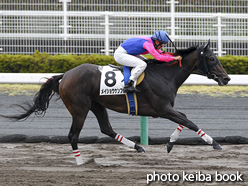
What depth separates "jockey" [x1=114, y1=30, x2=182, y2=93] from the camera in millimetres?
5562

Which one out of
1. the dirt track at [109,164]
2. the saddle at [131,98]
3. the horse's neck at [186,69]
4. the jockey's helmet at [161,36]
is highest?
the jockey's helmet at [161,36]

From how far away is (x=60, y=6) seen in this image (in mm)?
14414

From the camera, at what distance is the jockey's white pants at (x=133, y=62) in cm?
557

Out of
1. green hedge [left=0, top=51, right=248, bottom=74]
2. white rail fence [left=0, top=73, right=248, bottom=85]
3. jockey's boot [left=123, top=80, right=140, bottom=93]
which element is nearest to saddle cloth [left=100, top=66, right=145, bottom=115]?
jockey's boot [left=123, top=80, right=140, bottom=93]

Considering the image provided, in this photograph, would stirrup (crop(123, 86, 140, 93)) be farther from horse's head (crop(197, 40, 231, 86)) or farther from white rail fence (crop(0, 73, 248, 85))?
white rail fence (crop(0, 73, 248, 85))

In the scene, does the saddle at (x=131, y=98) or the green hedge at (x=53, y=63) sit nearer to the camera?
the saddle at (x=131, y=98)

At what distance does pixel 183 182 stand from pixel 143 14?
32.4 ft

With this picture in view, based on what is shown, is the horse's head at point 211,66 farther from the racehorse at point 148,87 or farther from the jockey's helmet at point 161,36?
the jockey's helmet at point 161,36

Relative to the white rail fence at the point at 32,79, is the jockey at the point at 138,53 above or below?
above

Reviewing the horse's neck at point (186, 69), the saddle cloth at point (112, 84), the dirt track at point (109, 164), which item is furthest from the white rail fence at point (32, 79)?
the saddle cloth at point (112, 84)

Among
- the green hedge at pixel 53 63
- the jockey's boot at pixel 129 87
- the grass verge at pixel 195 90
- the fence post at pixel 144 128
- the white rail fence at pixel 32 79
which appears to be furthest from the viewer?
the green hedge at pixel 53 63

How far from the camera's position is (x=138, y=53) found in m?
5.84

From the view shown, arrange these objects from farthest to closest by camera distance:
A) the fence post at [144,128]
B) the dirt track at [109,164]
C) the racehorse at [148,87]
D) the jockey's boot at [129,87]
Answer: the fence post at [144,128]
the racehorse at [148,87]
the jockey's boot at [129,87]
the dirt track at [109,164]

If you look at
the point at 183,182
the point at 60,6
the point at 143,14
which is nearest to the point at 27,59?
the point at 60,6
